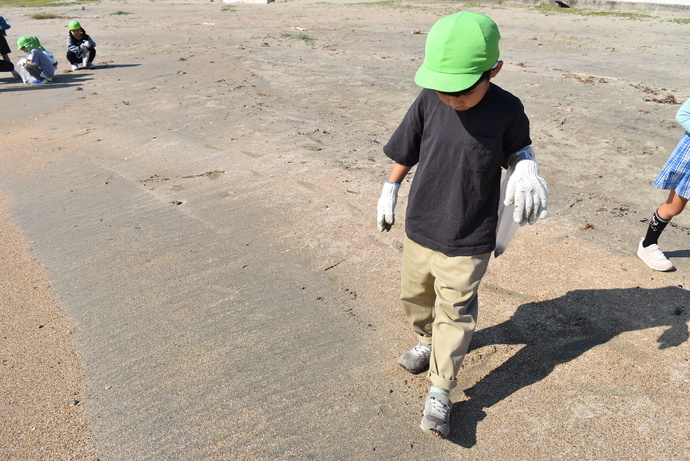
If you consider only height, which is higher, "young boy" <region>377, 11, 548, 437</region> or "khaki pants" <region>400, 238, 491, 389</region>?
"young boy" <region>377, 11, 548, 437</region>

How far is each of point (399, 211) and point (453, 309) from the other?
2.20 meters

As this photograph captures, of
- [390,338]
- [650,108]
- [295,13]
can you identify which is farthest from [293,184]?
[295,13]

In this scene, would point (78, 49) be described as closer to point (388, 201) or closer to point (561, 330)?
point (388, 201)

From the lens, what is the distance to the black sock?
3671 millimetres

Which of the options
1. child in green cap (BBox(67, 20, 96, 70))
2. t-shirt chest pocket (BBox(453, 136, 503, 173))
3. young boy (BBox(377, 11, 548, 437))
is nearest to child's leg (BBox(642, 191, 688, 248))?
young boy (BBox(377, 11, 548, 437))

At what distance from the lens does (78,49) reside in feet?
36.7

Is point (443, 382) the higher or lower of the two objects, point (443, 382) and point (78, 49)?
the lower

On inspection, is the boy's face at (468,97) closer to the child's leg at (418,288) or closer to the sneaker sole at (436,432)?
the child's leg at (418,288)

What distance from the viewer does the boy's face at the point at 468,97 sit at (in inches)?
83.5

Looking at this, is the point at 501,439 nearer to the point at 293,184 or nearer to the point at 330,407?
the point at 330,407

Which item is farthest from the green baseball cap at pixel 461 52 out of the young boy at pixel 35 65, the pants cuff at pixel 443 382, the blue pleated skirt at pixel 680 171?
the young boy at pixel 35 65

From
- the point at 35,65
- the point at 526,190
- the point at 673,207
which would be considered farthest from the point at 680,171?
the point at 35,65

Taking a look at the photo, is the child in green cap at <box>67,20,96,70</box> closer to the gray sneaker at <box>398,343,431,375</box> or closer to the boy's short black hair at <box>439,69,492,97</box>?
the gray sneaker at <box>398,343,431,375</box>

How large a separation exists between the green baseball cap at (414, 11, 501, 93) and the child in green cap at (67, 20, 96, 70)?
36.2 feet
